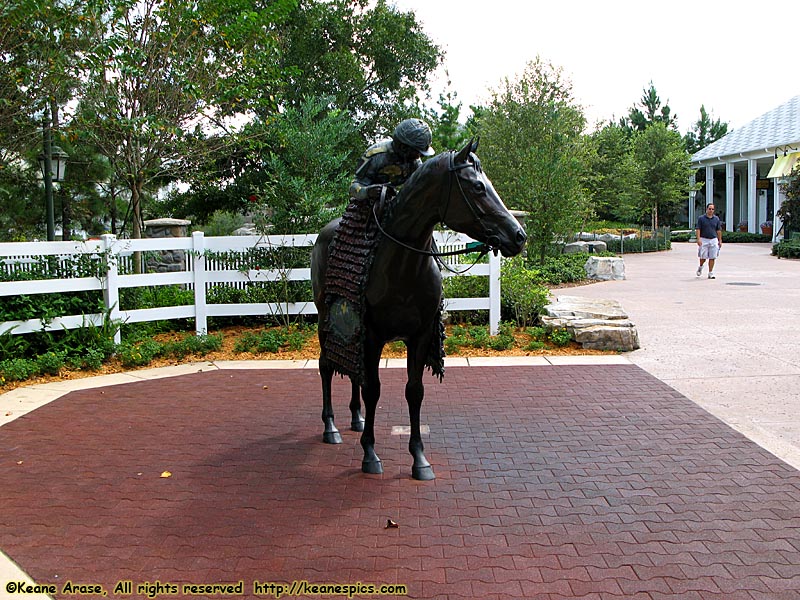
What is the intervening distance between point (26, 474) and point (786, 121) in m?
41.9

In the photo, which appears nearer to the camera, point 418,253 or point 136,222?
point 418,253

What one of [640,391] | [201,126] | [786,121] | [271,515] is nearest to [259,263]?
[201,126]

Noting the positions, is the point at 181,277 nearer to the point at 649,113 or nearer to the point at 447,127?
the point at 447,127

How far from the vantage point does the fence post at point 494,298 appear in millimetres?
9602

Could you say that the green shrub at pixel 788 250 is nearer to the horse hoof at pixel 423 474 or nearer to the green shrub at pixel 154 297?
the green shrub at pixel 154 297

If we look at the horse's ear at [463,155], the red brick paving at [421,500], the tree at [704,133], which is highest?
the tree at [704,133]

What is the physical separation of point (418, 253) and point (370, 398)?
1.12m

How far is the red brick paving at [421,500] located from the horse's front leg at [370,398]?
0.37 feet

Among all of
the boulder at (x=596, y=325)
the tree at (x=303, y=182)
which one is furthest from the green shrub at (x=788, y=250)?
the tree at (x=303, y=182)

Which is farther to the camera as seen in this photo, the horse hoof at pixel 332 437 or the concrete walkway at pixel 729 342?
the concrete walkway at pixel 729 342

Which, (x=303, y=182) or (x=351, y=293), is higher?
(x=303, y=182)

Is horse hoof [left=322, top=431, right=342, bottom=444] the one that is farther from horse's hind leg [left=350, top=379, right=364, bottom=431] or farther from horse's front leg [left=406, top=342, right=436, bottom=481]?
horse's front leg [left=406, top=342, right=436, bottom=481]

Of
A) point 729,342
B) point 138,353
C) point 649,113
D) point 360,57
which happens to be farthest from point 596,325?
point 649,113

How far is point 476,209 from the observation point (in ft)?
12.6
